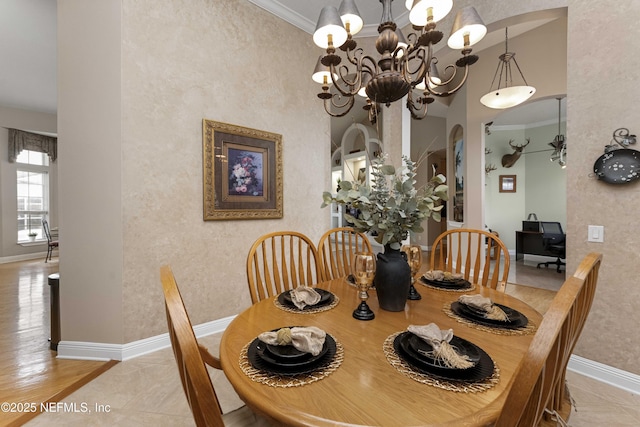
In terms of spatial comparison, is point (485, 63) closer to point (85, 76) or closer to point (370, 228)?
point (370, 228)

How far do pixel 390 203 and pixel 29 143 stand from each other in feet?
28.0

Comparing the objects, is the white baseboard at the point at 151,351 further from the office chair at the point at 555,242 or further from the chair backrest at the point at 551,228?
the chair backrest at the point at 551,228

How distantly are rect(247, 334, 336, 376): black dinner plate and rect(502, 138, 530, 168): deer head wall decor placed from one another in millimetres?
7133

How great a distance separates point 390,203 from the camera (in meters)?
1.10

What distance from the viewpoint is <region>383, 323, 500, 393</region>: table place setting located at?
0.70m

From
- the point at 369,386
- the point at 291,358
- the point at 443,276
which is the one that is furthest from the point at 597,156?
the point at 291,358

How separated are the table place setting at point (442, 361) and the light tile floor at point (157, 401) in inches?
51.4

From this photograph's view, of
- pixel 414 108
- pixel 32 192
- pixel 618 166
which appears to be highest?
pixel 414 108

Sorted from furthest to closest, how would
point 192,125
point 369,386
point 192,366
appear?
point 192,125
point 369,386
point 192,366

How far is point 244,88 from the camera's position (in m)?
2.66

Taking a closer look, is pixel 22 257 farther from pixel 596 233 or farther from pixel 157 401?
pixel 596 233

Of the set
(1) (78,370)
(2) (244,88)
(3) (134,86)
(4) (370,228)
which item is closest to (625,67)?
(4) (370,228)

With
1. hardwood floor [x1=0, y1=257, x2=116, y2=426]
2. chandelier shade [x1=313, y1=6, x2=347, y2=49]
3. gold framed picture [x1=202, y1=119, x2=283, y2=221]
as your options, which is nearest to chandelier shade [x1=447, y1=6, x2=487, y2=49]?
chandelier shade [x1=313, y1=6, x2=347, y2=49]

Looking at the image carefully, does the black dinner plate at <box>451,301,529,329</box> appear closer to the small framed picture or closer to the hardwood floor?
the hardwood floor
